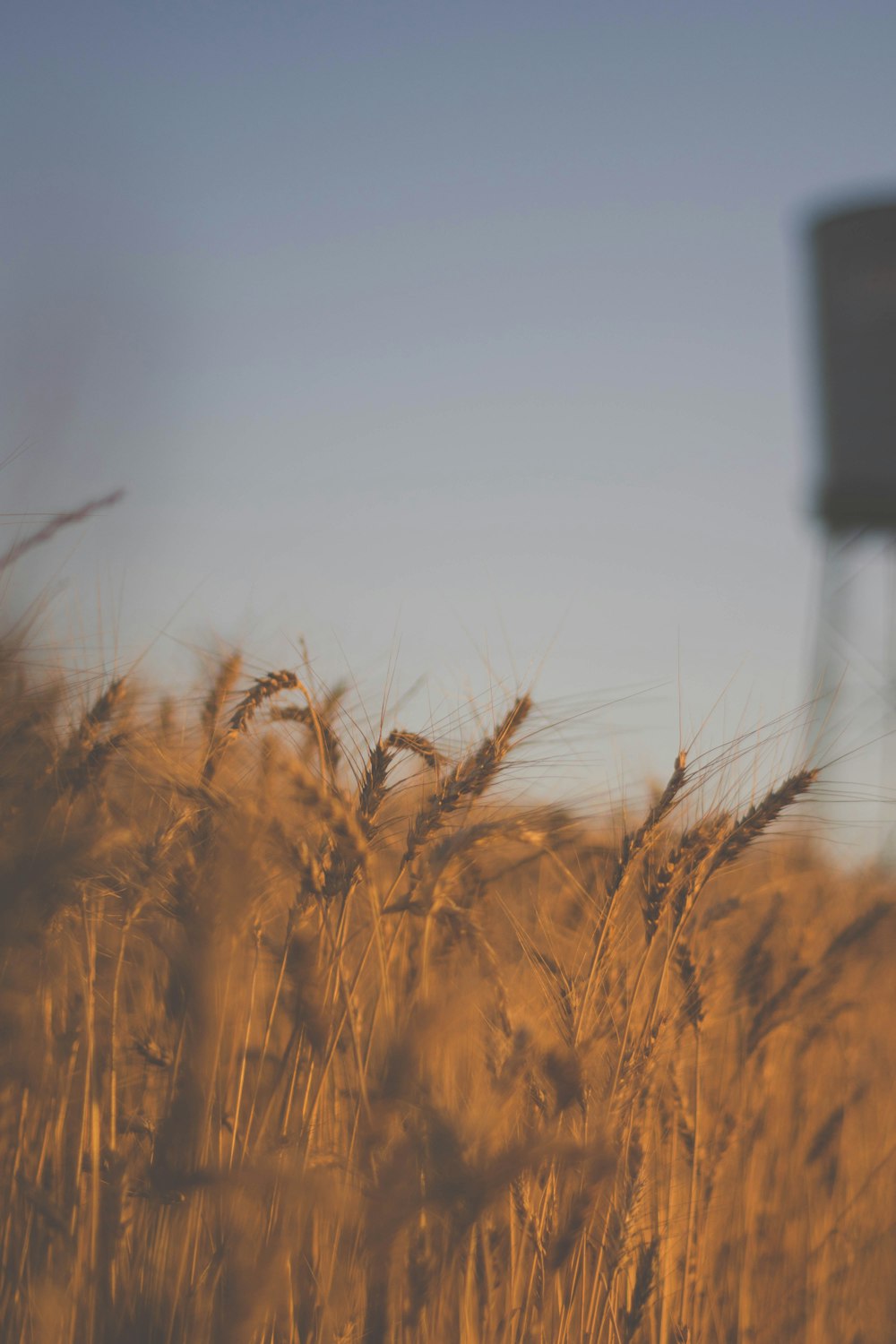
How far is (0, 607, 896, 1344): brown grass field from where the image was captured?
1011 mm

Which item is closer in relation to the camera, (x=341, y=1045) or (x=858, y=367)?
(x=341, y=1045)

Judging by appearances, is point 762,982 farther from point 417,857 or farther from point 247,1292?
point 247,1292

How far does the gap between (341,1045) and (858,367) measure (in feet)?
18.5

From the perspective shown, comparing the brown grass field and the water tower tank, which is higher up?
the water tower tank

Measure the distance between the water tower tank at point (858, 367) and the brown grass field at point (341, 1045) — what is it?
4.68 metres

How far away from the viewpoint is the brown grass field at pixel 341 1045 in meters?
1.01

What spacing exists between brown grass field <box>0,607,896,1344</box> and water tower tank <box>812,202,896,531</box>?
4675mm

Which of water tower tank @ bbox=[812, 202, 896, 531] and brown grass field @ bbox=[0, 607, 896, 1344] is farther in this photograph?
water tower tank @ bbox=[812, 202, 896, 531]

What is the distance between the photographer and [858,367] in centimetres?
574

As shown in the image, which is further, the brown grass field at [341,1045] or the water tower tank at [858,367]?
the water tower tank at [858,367]

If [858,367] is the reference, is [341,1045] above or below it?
below

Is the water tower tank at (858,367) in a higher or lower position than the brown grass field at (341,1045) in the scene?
higher

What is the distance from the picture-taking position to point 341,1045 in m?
1.42

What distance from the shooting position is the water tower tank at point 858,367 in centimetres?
564
